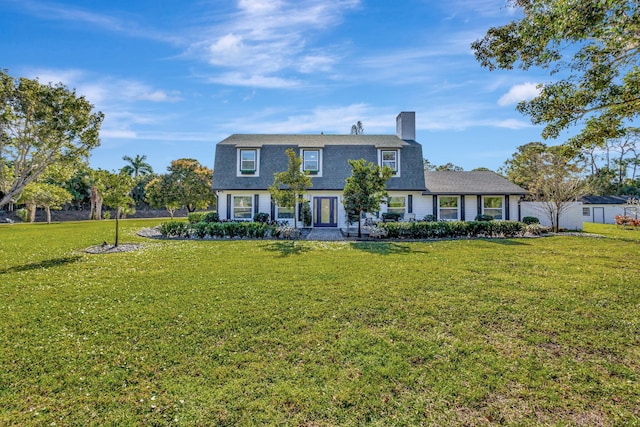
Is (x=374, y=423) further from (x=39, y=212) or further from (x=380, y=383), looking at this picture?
(x=39, y=212)

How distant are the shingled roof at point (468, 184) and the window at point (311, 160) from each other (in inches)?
296

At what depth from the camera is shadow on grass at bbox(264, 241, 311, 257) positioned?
1081 cm

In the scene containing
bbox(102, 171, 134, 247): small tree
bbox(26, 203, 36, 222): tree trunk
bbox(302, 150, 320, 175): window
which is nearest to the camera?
bbox(102, 171, 134, 247): small tree

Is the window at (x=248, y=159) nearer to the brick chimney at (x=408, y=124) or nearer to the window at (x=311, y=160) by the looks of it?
the window at (x=311, y=160)

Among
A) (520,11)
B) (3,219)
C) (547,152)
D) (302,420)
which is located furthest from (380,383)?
(3,219)

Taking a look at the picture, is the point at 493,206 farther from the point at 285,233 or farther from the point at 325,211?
the point at 285,233

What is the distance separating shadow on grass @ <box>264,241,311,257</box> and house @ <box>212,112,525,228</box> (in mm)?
6670

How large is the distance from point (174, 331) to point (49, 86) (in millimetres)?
15389

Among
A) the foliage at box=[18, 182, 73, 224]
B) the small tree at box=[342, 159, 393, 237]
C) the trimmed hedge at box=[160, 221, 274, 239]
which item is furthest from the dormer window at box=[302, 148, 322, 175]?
the foliage at box=[18, 182, 73, 224]

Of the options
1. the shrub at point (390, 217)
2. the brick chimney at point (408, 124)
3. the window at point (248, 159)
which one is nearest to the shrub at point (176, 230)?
the window at point (248, 159)

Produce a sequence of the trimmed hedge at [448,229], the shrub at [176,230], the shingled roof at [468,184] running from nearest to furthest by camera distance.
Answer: the trimmed hedge at [448,229]
the shrub at [176,230]
the shingled roof at [468,184]

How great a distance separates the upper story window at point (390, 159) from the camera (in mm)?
20438

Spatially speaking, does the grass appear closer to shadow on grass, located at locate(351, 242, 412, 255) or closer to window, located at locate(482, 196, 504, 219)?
shadow on grass, located at locate(351, 242, 412, 255)

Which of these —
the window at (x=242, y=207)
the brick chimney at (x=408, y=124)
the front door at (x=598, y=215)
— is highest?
the brick chimney at (x=408, y=124)
